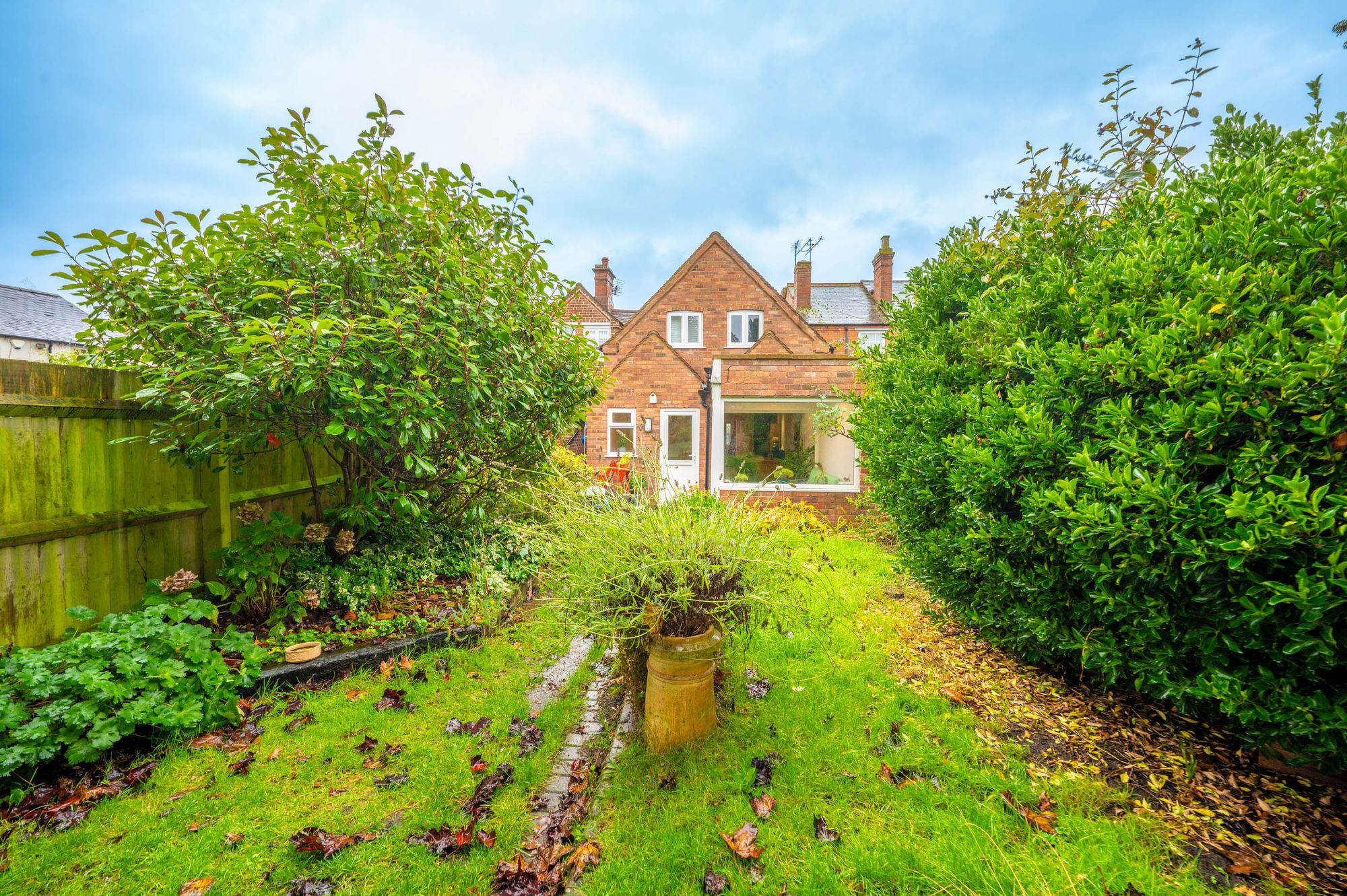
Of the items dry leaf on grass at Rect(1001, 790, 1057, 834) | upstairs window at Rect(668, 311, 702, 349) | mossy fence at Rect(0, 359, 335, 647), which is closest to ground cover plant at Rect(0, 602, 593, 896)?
mossy fence at Rect(0, 359, 335, 647)

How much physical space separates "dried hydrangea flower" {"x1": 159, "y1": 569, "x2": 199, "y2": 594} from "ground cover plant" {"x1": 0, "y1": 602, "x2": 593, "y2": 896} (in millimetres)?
871

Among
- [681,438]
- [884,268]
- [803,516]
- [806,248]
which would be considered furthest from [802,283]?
[803,516]

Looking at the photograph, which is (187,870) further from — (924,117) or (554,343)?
(924,117)

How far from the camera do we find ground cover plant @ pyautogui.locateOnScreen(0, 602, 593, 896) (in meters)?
1.89

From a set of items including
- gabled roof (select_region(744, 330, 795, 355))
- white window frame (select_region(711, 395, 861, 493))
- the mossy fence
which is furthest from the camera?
gabled roof (select_region(744, 330, 795, 355))

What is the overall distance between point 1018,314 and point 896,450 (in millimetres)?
1402

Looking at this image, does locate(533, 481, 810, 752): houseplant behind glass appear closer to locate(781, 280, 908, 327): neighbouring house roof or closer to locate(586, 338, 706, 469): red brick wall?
locate(586, 338, 706, 469): red brick wall

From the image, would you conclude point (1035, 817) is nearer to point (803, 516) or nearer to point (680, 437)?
point (803, 516)

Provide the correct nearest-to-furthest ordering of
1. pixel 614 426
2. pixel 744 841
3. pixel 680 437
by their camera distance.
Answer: pixel 744 841
pixel 614 426
pixel 680 437

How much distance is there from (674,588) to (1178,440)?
2.41m

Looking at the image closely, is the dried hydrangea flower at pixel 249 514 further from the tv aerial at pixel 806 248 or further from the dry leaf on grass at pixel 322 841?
the tv aerial at pixel 806 248

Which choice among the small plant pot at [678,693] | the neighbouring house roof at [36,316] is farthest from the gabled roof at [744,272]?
the neighbouring house roof at [36,316]

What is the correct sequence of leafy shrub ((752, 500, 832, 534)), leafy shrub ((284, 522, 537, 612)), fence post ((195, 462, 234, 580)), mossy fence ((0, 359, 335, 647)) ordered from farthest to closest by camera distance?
leafy shrub ((752, 500, 832, 534)) → leafy shrub ((284, 522, 537, 612)) → fence post ((195, 462, 234, 580)) → mossy fence ((0, 359, 335, 647))

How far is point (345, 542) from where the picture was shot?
4.18m
